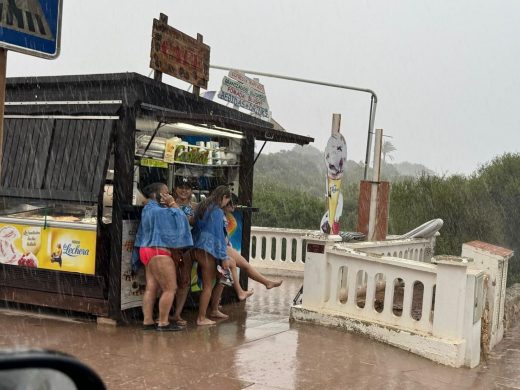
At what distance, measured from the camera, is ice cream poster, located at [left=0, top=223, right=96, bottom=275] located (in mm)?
7477

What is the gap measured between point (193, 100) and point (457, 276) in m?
4.00

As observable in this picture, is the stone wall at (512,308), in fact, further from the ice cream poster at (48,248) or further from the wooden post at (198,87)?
the ice cream poster at (48,248)

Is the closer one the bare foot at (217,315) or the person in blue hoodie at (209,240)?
the person in blue hoodie at (209,240)

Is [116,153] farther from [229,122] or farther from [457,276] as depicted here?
[457,276]

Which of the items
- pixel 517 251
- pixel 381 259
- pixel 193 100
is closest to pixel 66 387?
pixel 381 259

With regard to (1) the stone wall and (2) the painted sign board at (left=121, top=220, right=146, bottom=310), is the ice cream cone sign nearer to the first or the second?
(1) the stone wall

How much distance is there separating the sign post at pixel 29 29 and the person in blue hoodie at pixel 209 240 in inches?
154

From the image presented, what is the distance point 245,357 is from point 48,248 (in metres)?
2.88

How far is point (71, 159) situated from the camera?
301 inches

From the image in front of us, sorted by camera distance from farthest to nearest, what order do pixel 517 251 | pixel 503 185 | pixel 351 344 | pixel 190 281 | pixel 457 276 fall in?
pixel 503 185 < pixel 517 251 < pixel 190 281 < pixel 351 344 < pixel 457 276

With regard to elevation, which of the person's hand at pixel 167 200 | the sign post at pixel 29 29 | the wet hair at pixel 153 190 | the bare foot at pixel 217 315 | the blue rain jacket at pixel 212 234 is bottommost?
the bare foot at pixel 217 315

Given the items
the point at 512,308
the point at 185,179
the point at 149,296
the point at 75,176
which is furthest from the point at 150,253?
the point at 512,308

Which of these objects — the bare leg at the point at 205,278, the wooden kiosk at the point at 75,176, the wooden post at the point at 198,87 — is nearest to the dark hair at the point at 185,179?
the wooden kiosk at the point at 75,176

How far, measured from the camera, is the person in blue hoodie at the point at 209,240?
25.3 feet
